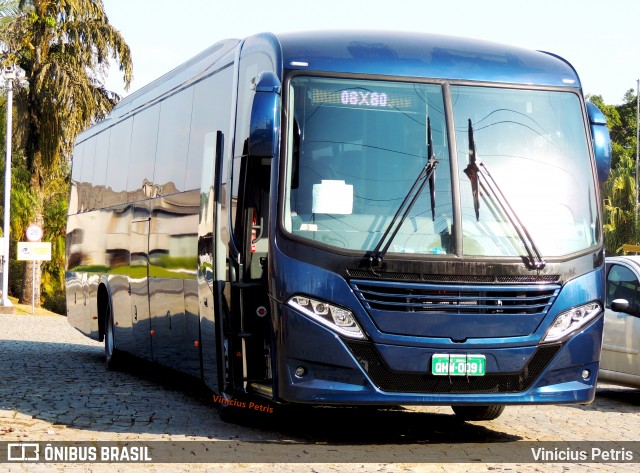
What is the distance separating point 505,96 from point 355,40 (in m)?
1.33

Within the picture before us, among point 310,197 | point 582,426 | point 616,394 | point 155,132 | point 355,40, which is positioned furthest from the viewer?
point 616,394

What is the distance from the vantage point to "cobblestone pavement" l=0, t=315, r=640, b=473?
30.5ft

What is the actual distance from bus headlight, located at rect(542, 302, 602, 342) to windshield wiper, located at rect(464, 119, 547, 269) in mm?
456

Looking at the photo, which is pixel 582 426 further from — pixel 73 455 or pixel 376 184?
pixel 73 455

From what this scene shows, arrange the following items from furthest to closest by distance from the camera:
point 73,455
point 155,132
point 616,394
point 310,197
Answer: point 616,394
point 155,132
point 310,197
point 73,455

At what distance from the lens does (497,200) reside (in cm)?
1022

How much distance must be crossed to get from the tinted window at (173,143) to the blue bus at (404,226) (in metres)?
1.98

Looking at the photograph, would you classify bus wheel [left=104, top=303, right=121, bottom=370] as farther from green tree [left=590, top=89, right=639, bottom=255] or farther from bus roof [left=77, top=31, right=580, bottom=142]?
green tree [left=590, top=89, right=639, bottom=255]

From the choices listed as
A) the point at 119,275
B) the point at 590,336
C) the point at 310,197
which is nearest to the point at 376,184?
the point at 310,197

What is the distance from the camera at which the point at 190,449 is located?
32.0ft

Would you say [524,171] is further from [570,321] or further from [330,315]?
[330,315]

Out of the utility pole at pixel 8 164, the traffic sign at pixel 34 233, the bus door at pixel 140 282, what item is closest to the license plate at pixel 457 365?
the bus door at pixel 140 282

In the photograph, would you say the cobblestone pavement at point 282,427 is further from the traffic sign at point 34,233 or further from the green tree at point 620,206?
the green tree at point 620,206

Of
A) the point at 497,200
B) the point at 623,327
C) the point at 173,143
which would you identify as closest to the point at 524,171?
the point at 497,200
